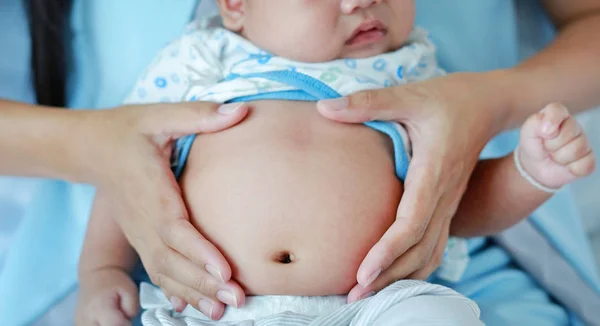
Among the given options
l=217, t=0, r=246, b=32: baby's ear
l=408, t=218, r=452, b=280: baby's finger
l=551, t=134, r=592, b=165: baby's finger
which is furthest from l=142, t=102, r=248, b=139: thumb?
l=551, t=134, r=592, b=165: baby's finger

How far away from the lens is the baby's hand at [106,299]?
934 millimetres

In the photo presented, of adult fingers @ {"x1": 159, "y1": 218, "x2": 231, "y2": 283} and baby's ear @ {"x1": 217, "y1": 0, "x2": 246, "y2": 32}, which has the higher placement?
baby's ear @ {"x1": 217, "y1": 0, "x2": 246, "y2": 32}

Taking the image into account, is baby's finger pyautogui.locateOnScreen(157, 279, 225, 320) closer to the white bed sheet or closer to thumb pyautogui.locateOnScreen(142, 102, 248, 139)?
thumb pyautogui.locateOnScreen(142, 102, 248, 139)

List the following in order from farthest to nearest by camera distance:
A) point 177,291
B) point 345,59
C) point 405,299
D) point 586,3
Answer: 1. point 586,3
2. point 345,59
3. point 177,291
4. point 405,299

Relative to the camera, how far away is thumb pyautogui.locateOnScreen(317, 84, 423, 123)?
0.87 metres

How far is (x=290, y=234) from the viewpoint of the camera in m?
0.84

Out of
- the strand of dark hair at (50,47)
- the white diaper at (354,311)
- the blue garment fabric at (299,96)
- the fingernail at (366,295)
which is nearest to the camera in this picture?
the white diaper at (354,311)

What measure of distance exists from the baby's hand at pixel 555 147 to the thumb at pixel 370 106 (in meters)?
0.16

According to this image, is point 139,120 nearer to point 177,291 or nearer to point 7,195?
point 177,291

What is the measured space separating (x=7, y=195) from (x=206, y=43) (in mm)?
502

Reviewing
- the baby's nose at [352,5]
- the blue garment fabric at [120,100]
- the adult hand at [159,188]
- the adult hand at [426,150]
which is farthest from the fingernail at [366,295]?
the baby's nose at [352,5]

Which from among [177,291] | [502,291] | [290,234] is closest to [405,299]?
[290,234]

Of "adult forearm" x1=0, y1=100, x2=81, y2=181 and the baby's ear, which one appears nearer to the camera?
"adult forearm" x1=0, y1=100, x2=81, y2=181

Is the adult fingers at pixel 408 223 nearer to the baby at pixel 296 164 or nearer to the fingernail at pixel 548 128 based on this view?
the baby at pixel 296 164
